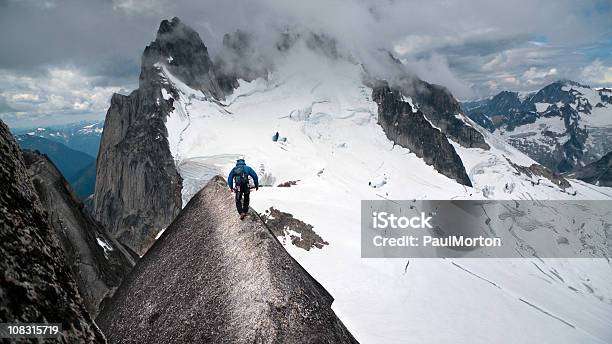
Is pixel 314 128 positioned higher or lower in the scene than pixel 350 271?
higher

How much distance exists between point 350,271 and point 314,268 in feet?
15.7

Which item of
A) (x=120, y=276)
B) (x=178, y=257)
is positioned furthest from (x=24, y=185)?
(x=120, y=276)

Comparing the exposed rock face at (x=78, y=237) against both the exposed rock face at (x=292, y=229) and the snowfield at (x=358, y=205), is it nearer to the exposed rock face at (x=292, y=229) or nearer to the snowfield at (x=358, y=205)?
the snowfield at (x=358, y=205)

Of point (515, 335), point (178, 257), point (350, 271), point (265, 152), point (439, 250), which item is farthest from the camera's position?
point (265, 152)

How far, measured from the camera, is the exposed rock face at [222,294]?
7.25 m

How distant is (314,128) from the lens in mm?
152375

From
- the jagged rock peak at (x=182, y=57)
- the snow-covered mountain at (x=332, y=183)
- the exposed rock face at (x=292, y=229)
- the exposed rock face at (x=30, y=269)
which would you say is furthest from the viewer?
the jagged rock peak at (x=182, y=57)

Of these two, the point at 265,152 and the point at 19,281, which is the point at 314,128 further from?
the point at 19,281

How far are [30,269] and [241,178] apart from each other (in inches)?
271

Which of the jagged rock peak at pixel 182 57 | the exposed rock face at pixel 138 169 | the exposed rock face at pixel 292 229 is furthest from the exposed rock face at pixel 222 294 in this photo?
the jagged rock peak at pixel 182 57

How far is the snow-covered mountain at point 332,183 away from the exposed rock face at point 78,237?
23.2 metres

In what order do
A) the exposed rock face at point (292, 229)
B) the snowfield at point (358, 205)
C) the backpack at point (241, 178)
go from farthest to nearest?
1. the exposed rock face at point (292, 229)
2. the snowfield at point (358, 205)
3. the backpack at point (241, 178)

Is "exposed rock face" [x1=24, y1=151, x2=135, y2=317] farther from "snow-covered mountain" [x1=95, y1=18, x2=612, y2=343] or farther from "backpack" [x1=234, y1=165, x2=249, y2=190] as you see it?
"snow-covered mountain" [x1=95, y1=18, x2=612, y2=343]

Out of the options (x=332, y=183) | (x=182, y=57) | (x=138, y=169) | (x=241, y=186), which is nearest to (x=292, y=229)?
(x=332, y=183)
